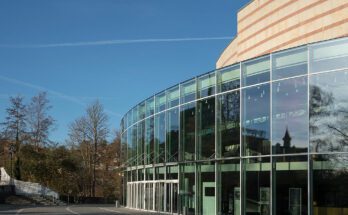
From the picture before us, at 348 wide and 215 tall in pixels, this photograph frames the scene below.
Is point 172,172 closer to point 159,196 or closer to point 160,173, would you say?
point 160,173

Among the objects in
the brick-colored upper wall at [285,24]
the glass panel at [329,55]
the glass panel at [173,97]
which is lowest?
the glass panel at [173,97]

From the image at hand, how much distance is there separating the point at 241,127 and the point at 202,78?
5085mm

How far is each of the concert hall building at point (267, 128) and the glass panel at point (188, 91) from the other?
0.19 feet

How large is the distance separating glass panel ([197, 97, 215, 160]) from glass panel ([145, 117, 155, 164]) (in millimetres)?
8323

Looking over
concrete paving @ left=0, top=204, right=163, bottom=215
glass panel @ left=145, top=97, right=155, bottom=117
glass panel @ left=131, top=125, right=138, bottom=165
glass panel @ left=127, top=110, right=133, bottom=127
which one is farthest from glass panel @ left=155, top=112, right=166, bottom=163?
glass panel @ left=127, top=110, right=133, bottom=127

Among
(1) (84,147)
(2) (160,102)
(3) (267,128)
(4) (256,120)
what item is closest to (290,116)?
(3) (267,128)

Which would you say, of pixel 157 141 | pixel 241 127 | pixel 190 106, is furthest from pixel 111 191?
pixel 241 127

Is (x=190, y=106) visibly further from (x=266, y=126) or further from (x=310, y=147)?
(x=310, y=147)

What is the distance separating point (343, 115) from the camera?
71.7ft

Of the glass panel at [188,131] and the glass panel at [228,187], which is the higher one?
the glass panel at [188,131]

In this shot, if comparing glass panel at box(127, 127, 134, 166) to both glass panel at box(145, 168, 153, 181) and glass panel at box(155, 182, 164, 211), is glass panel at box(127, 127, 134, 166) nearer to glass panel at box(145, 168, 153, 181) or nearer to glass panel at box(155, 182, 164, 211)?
glass panel at box(145, 168, 153, 181)

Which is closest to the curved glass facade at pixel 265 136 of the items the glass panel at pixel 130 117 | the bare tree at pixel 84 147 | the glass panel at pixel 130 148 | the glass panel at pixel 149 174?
the glass panel at pixel 149 174

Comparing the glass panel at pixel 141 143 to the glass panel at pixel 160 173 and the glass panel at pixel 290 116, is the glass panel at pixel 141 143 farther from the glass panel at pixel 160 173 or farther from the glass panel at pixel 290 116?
the glass panel at pixel 290 116

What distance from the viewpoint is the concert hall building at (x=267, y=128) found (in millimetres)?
22047
